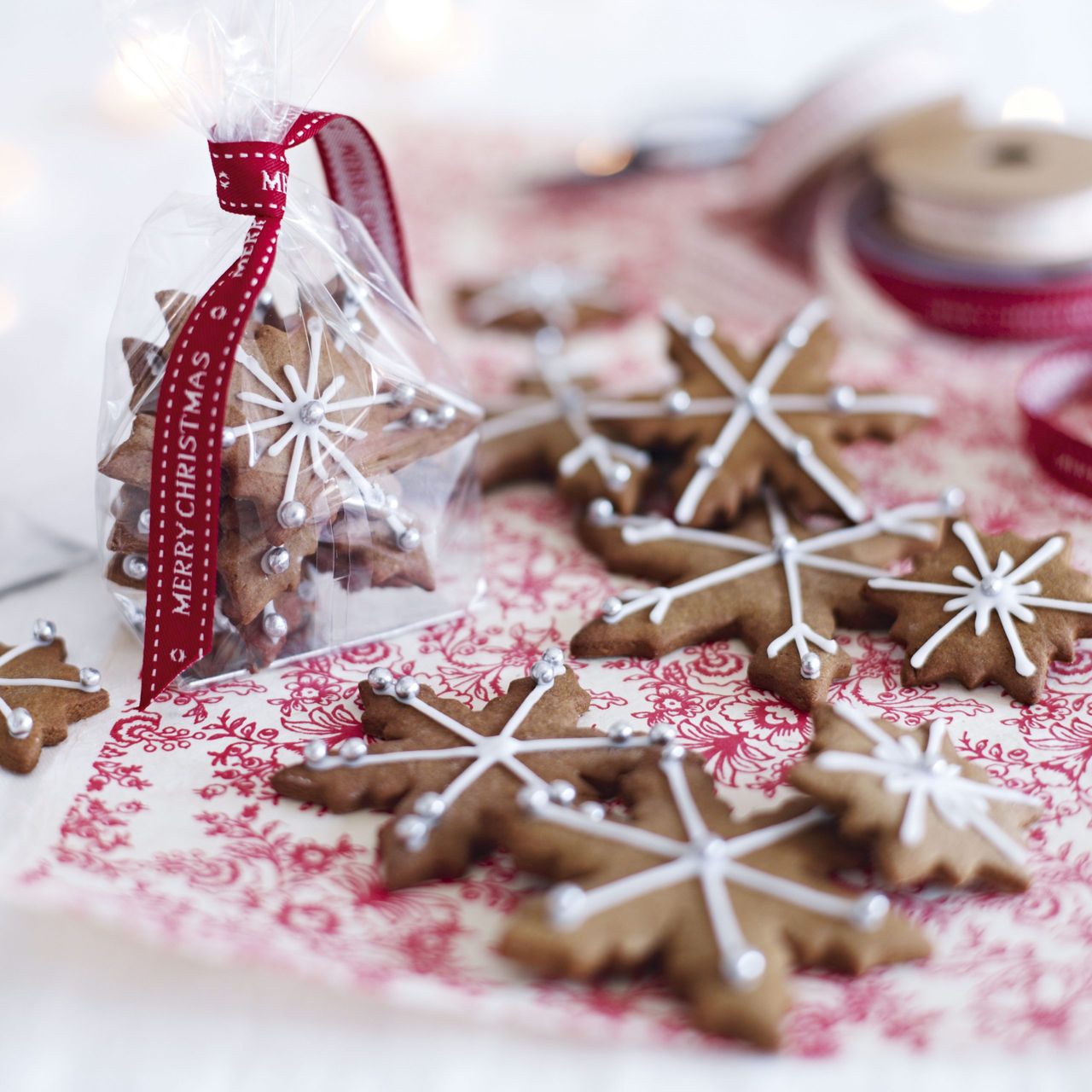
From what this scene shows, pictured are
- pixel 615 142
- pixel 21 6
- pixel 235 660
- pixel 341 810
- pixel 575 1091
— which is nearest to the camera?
pixel 575 1091

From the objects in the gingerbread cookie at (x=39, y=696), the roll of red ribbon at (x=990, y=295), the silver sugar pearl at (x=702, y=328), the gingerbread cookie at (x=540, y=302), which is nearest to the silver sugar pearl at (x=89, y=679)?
the gingerbread cookie at (x=39, y=696)

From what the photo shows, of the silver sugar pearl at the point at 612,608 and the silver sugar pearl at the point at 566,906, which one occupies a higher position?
the silver sugar pearl at the point at 612,608

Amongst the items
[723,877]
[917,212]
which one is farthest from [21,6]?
[723,877]

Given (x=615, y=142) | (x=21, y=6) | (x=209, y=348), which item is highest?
(x=21, y=6)

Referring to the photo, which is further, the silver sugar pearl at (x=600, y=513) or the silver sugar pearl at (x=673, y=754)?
the silver sugar pearl at (x=600, y=513)

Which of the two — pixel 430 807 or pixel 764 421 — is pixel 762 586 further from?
pixel 430 807

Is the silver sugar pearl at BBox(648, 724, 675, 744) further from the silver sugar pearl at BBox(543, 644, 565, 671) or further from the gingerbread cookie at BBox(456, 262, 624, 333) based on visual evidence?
the gingerbread cookie at BBox(456, 262, 624, 333)

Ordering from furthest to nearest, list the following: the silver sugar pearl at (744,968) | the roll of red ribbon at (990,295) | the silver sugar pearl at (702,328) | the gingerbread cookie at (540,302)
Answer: the gingerbread cookie at (540,302)
the roll of red ribbon at (990,295)
the silver sugar pearl at (702,328)
the silver sugar pearl at (744,968)

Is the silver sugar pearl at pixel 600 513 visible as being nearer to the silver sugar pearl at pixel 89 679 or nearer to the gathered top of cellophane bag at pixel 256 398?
the gathered top of cellophane bag at pixel 256 398

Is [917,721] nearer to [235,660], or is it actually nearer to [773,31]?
[235,660]
